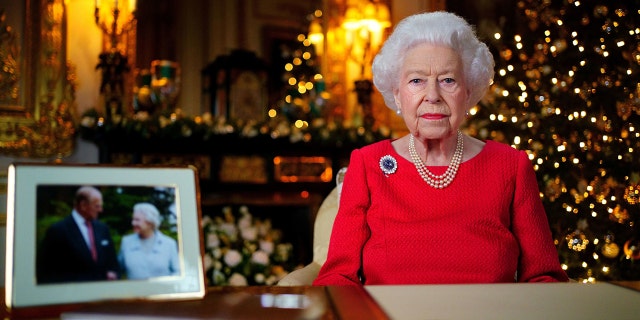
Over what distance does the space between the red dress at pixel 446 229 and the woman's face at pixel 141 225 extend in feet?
2.04

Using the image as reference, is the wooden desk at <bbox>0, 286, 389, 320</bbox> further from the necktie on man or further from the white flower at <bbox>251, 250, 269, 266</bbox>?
the white flower at <bbox>251, 250, 269, 266</bbox>

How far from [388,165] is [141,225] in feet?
2.87

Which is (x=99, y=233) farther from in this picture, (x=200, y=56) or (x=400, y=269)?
(x=200, y=56)

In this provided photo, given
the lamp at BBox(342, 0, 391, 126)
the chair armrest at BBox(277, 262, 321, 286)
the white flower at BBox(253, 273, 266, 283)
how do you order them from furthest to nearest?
the lamp at BBox(342, 0, 391, 126)
the white flower at BBox(253, 273, 266, 283)
the chair armrest at BBox(277, 262, 321, 286)

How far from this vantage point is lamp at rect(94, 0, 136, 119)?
4473mm

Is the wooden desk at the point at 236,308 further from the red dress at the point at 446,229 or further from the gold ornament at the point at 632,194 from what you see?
the gold ornament at the point at 632,194

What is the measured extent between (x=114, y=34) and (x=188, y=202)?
398cm

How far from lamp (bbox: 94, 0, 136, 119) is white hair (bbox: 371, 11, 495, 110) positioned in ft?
10.1

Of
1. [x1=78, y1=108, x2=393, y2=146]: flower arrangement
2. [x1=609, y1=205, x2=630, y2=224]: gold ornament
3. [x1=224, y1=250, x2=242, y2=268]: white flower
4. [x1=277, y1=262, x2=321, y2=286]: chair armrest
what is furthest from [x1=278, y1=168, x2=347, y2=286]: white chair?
[x1=609, y1=205, x2=630, y2=224]: gold ornament

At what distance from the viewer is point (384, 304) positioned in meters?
0.99

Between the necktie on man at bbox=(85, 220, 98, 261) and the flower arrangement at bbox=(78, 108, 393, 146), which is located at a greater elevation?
the flower arrangement at bbox=(78, 108, 393, 146)

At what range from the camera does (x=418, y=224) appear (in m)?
1.57

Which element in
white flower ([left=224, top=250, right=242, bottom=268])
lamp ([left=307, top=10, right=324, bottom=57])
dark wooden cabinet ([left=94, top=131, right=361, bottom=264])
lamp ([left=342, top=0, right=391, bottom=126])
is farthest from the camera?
lamp ([left=307, top=10, right=324, bottom=57])

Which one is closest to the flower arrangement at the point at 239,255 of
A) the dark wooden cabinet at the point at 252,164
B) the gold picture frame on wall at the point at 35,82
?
the dark wooden cabinet at the point at 252,164
